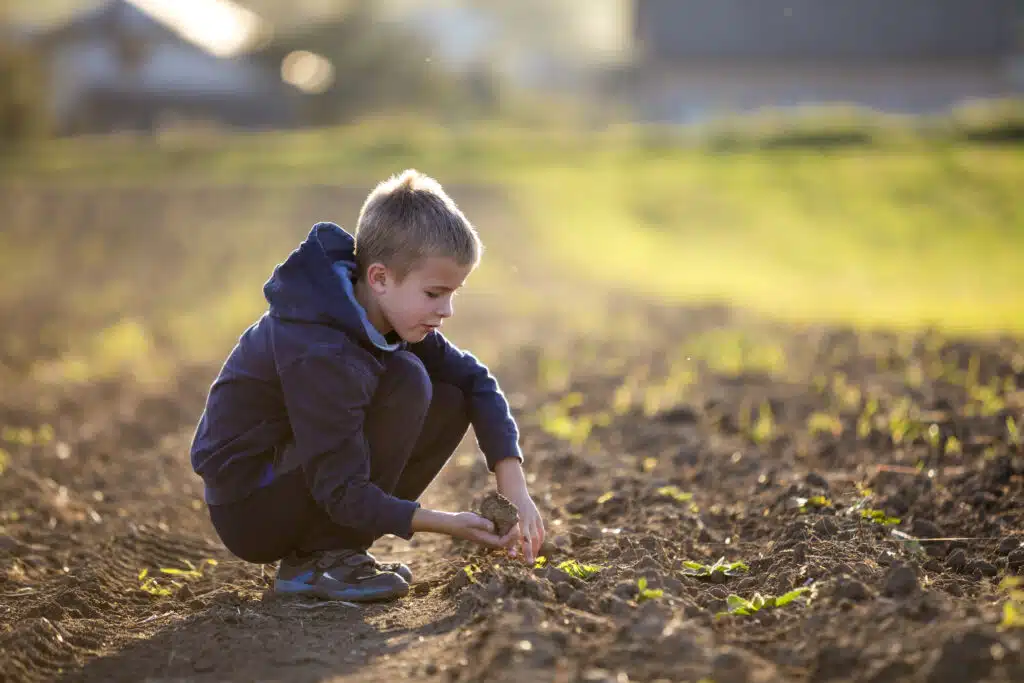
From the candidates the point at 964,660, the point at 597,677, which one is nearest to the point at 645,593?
the point at 597,677

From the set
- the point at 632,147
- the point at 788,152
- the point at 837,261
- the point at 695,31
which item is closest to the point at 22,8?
the point at 695,31

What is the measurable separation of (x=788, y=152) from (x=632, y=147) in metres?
3.31

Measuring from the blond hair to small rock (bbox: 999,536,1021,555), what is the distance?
200cm

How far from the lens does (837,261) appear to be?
49.8 feet

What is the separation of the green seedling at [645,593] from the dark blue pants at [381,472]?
0.93 meters

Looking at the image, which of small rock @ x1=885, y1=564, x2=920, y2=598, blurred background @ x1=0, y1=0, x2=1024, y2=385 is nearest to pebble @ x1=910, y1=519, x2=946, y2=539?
small rock @ x1=885, y1=564, x2=920, y2=598

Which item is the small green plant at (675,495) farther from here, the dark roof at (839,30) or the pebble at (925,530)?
the dark roof at (839,30)

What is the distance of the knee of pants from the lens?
340 centimetres

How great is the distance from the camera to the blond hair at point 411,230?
10.7 feet

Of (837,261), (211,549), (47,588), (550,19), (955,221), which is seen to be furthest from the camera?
(550,19)

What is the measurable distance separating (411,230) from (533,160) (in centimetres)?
1871

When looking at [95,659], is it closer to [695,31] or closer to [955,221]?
[955,221]

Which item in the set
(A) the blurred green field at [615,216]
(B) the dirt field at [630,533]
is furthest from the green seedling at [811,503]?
(A) the blurred green field at [615,216]

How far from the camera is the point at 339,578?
3.63 metres
